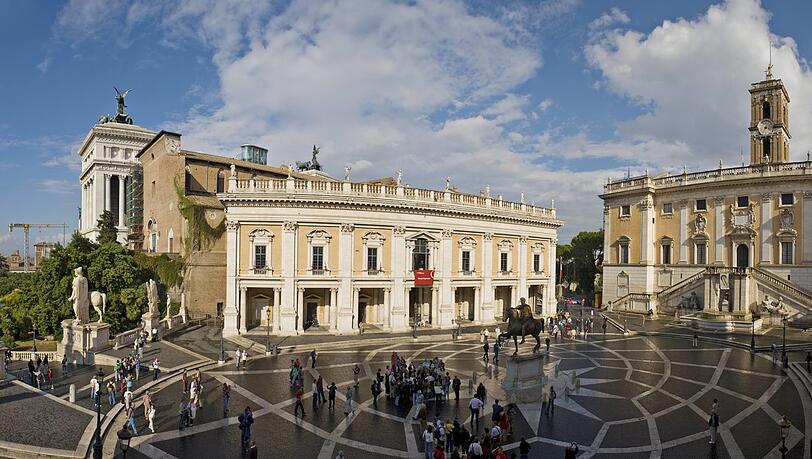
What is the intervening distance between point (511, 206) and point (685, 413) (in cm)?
3003

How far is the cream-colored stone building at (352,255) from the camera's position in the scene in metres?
36.2

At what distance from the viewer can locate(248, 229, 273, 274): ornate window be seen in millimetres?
36312

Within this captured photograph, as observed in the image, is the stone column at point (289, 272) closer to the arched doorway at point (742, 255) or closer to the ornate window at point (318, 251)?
the ornate window at point (318, 251)

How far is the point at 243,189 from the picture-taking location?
1436 inches

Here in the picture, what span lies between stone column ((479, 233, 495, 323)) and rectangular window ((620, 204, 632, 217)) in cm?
2177

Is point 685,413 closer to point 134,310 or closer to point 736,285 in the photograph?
point 736,285

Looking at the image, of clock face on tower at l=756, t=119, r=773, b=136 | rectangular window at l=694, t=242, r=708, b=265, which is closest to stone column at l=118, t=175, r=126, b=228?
rectangular window at l=694, t=242, r=708, b=265

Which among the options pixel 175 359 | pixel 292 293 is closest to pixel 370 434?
pixel 175 359

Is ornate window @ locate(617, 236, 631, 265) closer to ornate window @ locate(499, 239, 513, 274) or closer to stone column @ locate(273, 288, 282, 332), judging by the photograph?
ornate window @ locate(499, 239, 513, 274)

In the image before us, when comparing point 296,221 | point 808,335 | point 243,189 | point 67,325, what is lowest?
point 808,335

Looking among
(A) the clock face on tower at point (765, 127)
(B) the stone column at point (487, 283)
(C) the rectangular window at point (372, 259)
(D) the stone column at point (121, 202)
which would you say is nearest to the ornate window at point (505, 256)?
(B) the stone column at point (487, 283)

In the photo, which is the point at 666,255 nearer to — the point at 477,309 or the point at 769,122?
the point at 769,122

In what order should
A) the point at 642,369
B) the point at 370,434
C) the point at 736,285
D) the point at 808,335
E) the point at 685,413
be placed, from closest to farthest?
the point at 370,434 → the point at 685,413 → the point at 642,369 → the point at 808,335 → the point at 736,285

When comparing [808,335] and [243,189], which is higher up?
[243,189]
